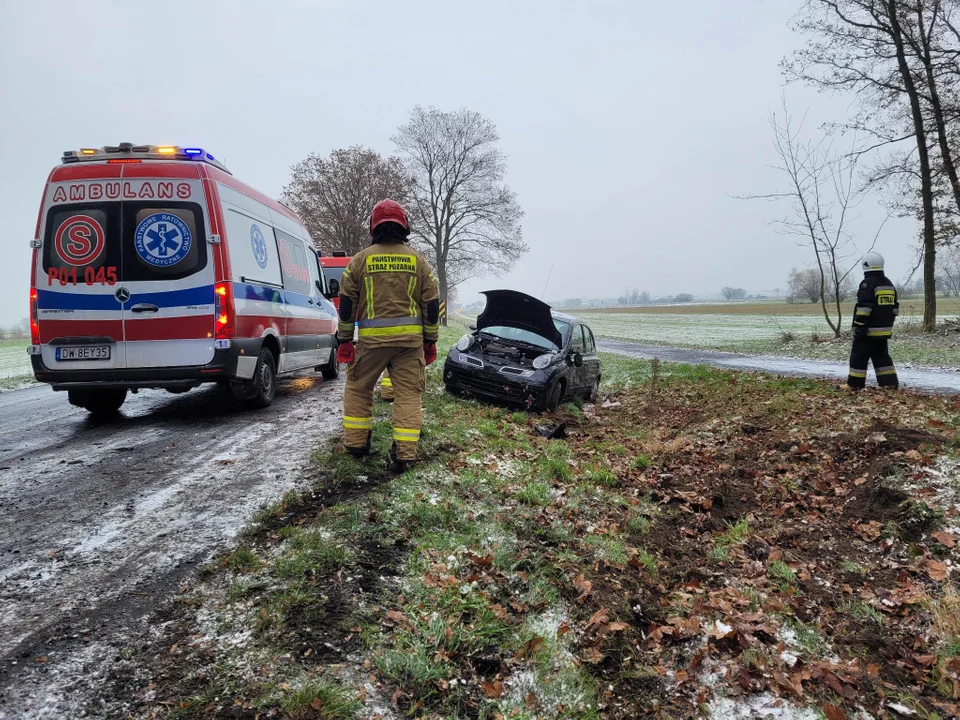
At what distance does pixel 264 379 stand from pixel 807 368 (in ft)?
40.5

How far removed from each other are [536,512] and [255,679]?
2448 millimetres

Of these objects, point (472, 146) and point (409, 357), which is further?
point (472, 146)

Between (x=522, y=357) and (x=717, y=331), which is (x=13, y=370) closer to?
(x=522, y=357)

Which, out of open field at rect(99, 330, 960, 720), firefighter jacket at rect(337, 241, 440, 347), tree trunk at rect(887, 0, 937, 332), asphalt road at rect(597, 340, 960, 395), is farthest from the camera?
tree trunk at rect(887, 0, 937, 332)

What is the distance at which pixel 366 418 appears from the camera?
482 cm

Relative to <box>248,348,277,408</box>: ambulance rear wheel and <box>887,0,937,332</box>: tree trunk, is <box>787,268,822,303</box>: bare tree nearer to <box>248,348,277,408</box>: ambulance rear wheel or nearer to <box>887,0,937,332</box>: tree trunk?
<box>887,0,937,332</box>: tree trunk

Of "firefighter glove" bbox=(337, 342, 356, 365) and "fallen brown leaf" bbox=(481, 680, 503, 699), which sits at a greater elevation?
"firefighter glove" bbox=(337, 342, 356, 365)

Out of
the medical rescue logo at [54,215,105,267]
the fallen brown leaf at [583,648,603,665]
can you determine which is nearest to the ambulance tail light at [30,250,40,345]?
the medical rescue logo at [54,215,105,267]

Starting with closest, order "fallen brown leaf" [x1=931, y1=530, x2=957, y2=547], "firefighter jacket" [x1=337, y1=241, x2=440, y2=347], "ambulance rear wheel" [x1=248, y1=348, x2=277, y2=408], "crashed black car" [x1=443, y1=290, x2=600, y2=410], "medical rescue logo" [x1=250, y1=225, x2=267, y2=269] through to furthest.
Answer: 1. "fallen brown leaf" [x1=931, y1=530, x2=957, y2=547]
2. "firefighter jacket" [x1=337, y1=241, x2=440, y2=347]
3. "ambulance rear wheel" [x1=248, y1=348, x2=277, y2=408]
4. "medical rescue logo" [x1=250, y1=225, x2=267, y2=269]
5. "crashed black car" [x1=443, y1=290, x2=600, y2=410]

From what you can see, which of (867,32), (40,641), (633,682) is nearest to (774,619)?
(633,682)

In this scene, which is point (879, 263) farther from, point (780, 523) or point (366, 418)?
point (366, 418)

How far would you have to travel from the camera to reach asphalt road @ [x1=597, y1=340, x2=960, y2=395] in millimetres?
9812

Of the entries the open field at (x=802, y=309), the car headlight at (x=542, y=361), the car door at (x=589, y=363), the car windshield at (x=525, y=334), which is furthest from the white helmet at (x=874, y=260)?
the open field at (x=802, y=309)

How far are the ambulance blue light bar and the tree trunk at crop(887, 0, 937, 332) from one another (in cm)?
2302
